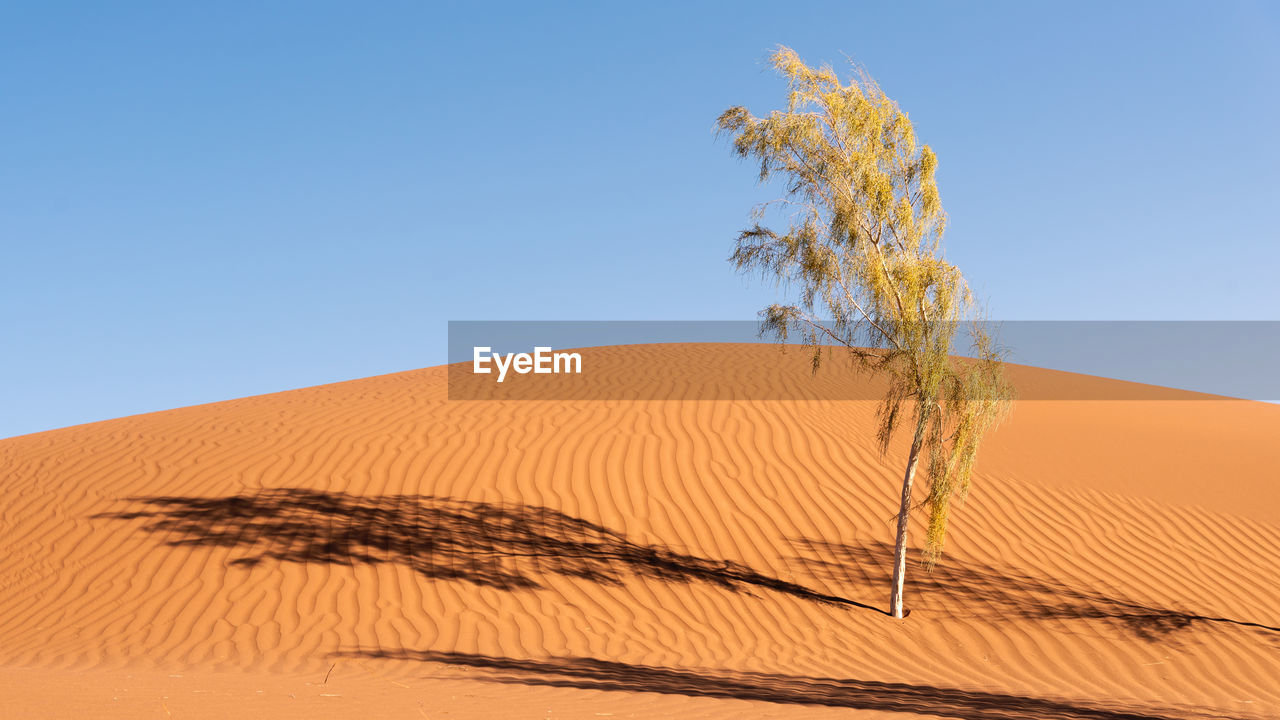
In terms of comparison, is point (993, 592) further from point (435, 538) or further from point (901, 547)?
point (435, 538)

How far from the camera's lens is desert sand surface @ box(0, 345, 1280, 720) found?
6738 mm

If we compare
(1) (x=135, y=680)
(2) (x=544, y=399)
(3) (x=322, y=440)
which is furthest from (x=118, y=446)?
(1) (x=135, y=680)

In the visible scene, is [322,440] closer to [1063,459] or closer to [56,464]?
[56,464]

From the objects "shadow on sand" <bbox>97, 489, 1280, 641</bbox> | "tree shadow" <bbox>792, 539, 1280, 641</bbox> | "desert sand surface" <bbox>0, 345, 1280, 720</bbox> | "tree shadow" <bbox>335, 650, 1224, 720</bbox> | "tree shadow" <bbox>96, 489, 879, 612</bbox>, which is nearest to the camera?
"tree shadow" <bbox>335, 650, 1224, 720</bbox>

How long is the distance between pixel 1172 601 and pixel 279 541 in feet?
34.2

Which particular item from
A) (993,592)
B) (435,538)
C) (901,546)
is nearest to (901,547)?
(901,546)

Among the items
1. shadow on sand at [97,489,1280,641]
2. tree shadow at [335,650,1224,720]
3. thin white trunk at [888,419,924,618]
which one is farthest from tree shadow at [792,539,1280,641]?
tree shadow at [335,650,1224,720]

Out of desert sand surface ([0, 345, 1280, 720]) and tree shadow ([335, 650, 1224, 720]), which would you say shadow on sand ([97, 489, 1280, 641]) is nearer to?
desert sand surface ([0, 345, 1280, 720])

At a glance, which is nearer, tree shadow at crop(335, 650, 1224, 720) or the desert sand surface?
tree shadow at crop(335, 650, 1224, 720)

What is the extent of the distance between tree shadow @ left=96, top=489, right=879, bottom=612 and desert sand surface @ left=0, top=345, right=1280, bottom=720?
40 mm

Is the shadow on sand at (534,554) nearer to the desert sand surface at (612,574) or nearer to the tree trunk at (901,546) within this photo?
the desert sand surface at (612,574)

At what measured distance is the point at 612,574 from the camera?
991 centimetres

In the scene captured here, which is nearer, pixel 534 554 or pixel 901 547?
pixel 901 547

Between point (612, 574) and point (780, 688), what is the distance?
3409 mm
